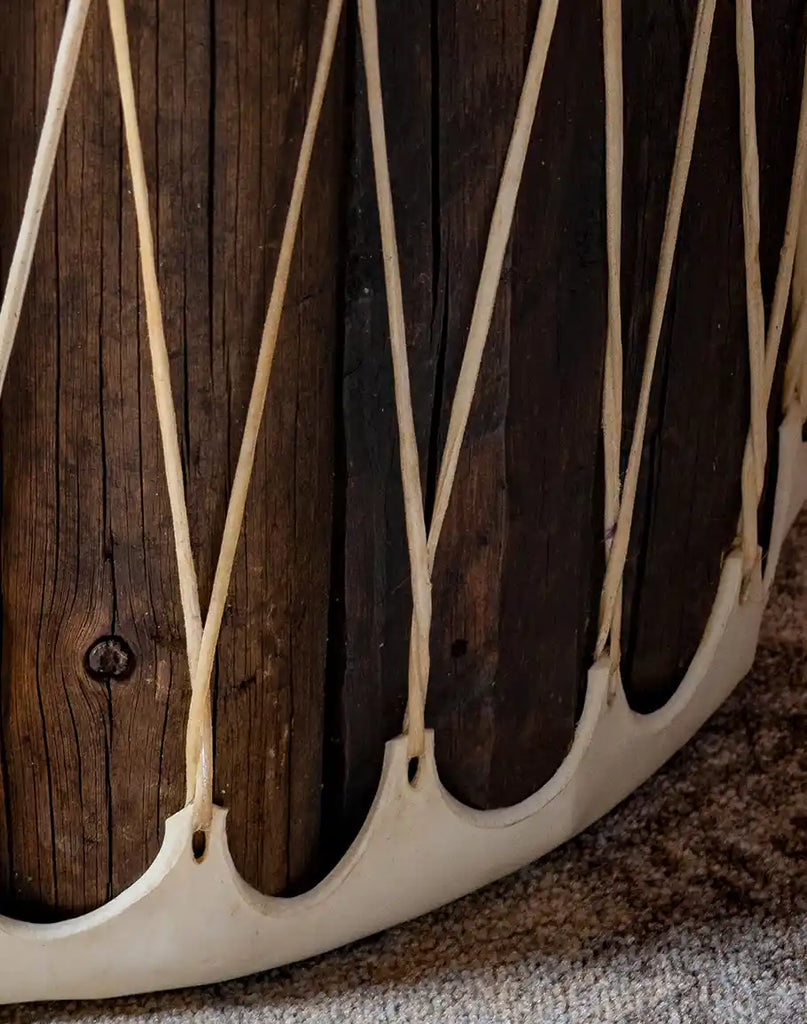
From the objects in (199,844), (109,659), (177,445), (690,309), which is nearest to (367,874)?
(199,844)

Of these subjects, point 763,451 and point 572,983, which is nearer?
point 572,983

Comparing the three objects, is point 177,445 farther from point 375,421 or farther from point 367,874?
point 367,874

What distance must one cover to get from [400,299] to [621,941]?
62cm

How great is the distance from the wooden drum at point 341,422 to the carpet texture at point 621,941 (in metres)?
0.04

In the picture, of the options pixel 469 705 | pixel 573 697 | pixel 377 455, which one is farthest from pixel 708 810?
pixel 377 455

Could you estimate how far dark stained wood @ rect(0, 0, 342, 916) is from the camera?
905 mm

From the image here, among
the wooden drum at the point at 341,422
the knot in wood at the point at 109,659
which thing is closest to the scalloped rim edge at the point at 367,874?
the wooden drum at the point at 341,422

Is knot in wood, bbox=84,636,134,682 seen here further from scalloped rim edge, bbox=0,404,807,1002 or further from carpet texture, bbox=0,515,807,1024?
carpet texture, bbox=0,515,807,1024

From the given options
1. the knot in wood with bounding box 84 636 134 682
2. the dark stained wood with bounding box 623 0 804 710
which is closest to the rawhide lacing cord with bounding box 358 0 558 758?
the dark stained wood with bounding box 623 0 804 710

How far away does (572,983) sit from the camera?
3.84 ft

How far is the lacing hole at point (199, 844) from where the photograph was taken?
1.07 m

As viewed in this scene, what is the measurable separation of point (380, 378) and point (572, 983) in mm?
560

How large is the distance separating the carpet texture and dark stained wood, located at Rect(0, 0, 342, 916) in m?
0.11

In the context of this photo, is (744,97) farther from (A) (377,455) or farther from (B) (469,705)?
(B) (469,705)
